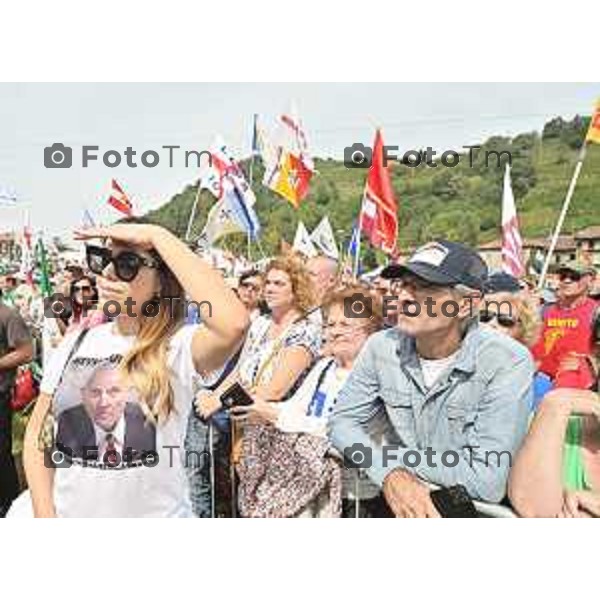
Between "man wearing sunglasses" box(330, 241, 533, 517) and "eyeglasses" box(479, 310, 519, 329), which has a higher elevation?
"eyeglasses" box(479, 310, 519, 329)

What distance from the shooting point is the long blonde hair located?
2.92 m

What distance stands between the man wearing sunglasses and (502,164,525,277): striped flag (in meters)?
0.14

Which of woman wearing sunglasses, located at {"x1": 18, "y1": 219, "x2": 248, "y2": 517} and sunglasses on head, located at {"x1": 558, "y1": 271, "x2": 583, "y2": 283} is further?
sunglasses on head, located at {"x1": 558, "y1": 271, "x2": 583, "y2": 283}

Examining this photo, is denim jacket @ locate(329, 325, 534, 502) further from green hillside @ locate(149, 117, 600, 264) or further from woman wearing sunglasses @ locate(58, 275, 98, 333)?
woman wearing sunglasses @ locate(58, 275, 98, 333)

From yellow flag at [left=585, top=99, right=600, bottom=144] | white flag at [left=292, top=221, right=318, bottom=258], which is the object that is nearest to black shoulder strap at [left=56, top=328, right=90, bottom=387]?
white flag at [left=292, top=221, right=318, bottom=258]

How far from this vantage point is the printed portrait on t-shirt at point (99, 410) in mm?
2926

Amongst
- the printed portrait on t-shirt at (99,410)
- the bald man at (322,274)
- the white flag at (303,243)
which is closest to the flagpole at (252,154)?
the white flag at (303,243)

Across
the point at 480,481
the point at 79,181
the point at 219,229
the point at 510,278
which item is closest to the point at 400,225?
the point at 510,278

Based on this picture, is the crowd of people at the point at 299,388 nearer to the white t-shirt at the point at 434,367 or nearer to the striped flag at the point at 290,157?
the white t-shirt at the point at 434,367

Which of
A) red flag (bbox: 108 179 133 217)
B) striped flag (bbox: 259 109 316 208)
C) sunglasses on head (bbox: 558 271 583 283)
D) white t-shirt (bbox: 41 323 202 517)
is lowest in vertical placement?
white t-shirt (bbox: 41 323 202 517)

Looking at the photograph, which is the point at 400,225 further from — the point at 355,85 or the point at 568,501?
the point at 568,501

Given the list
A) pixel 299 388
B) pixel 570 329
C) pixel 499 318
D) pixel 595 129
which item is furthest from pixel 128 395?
pixel 595 129

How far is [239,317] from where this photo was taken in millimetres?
2666

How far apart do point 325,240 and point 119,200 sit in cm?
75
